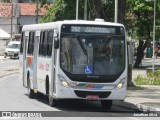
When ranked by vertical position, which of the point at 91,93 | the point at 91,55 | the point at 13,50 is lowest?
the point at 13,50

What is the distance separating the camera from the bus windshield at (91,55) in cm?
1895

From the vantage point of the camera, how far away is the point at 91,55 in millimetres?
19094

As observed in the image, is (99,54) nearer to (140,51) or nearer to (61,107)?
(61,107)

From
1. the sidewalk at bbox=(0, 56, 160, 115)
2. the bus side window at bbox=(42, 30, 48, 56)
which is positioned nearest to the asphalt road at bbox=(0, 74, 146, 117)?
the sidewalk at bbox=(0, 56, 160, 115)

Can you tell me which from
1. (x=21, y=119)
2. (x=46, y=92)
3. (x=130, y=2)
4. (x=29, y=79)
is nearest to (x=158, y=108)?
(x=46, y=92)

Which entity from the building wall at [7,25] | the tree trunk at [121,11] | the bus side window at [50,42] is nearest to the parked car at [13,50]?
the building wall at [7,25]

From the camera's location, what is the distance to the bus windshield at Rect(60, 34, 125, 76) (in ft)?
62.2

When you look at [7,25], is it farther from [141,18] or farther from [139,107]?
[139,107]

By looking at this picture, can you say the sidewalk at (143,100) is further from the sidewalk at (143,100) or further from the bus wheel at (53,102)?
the bus wheel at (53,102)

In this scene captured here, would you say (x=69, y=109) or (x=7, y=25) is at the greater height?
(x=69, y=109)

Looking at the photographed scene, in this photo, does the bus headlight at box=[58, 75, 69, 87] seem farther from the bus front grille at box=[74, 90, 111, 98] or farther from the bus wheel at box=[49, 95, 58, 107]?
the bus wheel at box=[49, 95, 58, 107]

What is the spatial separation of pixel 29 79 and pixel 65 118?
8195 mm

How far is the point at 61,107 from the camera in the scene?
20000 millimetres

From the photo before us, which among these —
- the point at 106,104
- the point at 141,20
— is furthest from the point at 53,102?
the point at 141,20
